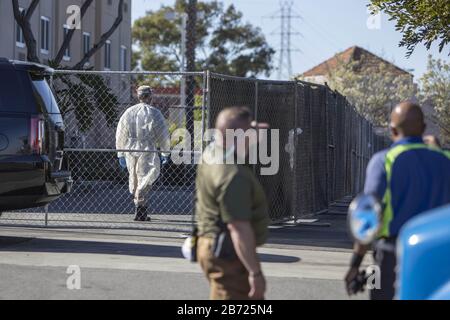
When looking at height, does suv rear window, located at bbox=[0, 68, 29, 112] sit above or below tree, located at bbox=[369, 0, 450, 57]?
below

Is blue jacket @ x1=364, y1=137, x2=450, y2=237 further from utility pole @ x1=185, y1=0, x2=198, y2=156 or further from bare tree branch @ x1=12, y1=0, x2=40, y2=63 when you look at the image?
utility pole @ x1=185, y1=0, x2=198, y2=156

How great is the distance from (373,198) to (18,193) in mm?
7195

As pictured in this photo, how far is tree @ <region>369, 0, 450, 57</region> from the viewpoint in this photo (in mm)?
14266

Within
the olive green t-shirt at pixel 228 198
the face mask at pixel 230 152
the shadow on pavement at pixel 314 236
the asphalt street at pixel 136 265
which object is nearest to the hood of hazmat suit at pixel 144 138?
the asphalt street at pixel 136 265

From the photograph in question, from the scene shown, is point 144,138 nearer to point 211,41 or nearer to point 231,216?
point 231,216

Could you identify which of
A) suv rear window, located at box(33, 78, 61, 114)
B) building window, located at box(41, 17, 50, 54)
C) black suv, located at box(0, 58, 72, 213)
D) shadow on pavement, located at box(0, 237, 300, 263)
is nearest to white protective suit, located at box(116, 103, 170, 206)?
shadow on pavement, located at box(0, 237, 300, 263)

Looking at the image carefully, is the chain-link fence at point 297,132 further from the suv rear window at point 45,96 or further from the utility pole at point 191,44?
the utility pole at point 191,44

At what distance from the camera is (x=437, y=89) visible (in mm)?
65000

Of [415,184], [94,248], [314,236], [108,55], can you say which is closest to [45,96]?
[94,248]

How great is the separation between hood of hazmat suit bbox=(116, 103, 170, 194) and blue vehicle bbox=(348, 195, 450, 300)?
10.4 m

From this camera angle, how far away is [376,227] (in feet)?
13.8
